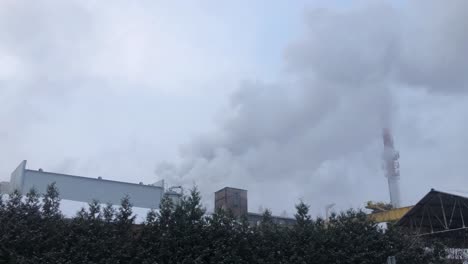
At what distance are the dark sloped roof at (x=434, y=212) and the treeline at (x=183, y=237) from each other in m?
3.81

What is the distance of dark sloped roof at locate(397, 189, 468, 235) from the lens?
851 inches

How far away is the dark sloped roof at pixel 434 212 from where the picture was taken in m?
21.6

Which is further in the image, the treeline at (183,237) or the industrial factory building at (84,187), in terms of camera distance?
the industrial factory building at (84,187)

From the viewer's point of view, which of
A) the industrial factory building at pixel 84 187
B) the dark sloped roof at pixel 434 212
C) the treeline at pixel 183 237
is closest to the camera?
the treeline at pixel 183 237

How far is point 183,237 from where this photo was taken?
49.2 feet

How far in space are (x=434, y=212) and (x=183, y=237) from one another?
46.2ft

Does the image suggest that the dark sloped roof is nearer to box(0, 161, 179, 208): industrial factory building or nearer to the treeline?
the treeline

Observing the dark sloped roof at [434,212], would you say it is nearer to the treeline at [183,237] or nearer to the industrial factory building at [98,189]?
the treeline at [183,237]

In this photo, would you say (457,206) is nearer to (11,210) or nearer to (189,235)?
(189,235)

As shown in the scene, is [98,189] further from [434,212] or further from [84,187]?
[434,212]

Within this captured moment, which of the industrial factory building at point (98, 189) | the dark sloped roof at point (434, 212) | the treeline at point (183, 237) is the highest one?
the industrial factory building at point (98, 189)

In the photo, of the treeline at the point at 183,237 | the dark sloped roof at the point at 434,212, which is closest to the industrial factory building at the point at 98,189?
the dark sloped roof at the point at 434,212

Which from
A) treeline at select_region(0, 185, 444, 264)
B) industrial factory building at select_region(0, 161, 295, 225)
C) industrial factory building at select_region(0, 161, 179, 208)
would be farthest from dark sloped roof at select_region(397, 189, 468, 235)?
industrial factory building at select_region(0, 161, 179, 208)

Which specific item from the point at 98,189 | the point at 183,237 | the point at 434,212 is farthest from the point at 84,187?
the point at 434,212
